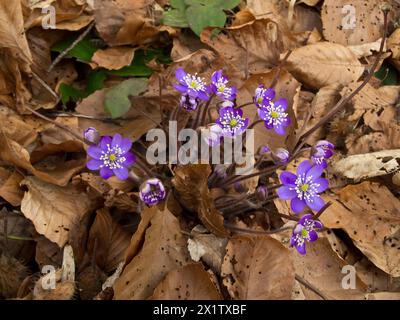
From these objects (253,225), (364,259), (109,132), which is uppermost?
(109,132)

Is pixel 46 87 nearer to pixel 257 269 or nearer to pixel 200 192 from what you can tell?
pixel 200 192

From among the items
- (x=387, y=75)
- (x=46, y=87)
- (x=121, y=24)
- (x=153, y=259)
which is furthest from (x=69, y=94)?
(x=387, y=75)

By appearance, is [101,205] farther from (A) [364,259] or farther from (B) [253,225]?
(A) [364,259]

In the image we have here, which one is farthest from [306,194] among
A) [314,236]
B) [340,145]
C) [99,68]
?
[99,68]

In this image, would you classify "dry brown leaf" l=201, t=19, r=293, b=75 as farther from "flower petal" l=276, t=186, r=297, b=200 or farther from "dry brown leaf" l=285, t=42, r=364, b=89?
"flower petal" l=276, t=186, r=297, b=200

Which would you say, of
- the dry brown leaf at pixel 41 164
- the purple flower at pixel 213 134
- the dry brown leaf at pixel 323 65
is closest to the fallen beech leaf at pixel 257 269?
the purple flower at pixel 213 134

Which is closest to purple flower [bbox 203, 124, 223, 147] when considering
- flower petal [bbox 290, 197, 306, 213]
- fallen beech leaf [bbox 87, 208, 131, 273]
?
flower petal [bbox 290, 197, 306, 213]
